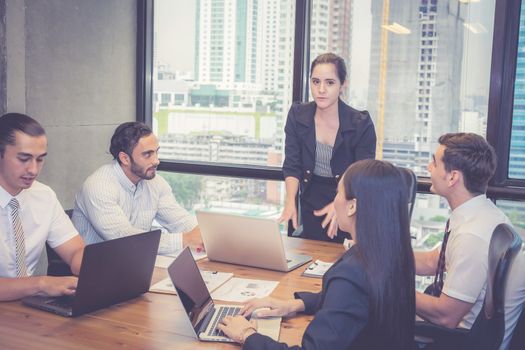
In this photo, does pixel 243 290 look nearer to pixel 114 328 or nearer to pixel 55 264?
pixel 114 328

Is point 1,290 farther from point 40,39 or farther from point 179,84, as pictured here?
point 179,84

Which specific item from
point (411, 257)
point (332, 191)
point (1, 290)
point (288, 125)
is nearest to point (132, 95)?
point (288, 125)

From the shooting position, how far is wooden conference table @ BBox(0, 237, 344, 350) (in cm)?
179

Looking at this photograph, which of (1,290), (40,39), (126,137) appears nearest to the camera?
(1,290)

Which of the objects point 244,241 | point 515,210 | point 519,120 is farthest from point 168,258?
point 519,120

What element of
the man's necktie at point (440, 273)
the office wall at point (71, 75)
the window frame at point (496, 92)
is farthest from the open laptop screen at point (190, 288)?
the window frame at point (496, 92)

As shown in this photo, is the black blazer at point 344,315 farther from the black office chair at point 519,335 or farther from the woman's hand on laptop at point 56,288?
the woman's hand on laptop at point 56,288

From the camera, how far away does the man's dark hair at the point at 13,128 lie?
97.9 inches

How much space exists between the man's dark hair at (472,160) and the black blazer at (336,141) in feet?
3.74

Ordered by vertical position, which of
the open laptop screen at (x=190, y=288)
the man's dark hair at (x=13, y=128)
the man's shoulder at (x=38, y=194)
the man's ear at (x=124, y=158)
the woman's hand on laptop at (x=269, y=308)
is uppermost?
the man's dark hair at (x=13, y=128)

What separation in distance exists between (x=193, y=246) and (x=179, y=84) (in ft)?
7.85

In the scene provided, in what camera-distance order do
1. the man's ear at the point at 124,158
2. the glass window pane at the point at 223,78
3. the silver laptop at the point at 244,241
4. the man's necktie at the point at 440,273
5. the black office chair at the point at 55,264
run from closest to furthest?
the man's necktie at the point at 440,273 → the silver laptop at the point at 244,241 → the black office chair at the point at 55,264 → the man's ear at the point at 124,158 → the glass window pane at the point at 223,78

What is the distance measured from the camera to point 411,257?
1.72 metres

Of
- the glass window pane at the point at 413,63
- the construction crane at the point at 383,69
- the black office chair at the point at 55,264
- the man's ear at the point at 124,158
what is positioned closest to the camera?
the black office chair at the point at 55,264
